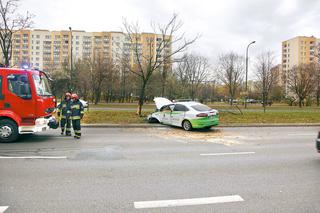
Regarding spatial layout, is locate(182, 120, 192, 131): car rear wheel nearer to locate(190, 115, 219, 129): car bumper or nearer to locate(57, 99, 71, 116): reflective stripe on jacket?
locate(190, 115, 219, 129): car bumper

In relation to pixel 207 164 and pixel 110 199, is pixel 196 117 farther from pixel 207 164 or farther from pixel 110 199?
pixel 110 199

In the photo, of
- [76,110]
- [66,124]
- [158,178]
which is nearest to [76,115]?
[76,110]

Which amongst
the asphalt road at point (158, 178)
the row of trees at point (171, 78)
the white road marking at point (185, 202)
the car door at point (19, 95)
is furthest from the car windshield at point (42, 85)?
the row of trees at point (171, 78)

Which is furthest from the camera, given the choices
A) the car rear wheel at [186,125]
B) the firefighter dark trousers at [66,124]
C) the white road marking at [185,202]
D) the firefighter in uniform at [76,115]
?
the car rear wheel at [186,125]

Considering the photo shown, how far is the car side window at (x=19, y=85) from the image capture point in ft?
25.8

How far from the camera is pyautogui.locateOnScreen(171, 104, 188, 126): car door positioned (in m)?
12.3

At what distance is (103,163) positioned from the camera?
571 centimetres

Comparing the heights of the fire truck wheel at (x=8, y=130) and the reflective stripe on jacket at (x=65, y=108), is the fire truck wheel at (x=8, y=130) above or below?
below

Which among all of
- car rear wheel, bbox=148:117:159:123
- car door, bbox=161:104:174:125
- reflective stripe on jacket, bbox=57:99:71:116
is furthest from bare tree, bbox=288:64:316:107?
reflective stripe on jacket, bbox=57:99:71:116

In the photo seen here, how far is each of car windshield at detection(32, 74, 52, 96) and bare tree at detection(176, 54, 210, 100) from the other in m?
43.6

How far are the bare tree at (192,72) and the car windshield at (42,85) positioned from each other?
4363 centimetres

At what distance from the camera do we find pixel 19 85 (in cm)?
789

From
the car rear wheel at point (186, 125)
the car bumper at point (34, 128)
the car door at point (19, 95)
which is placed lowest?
the car rear wheel at point (186, 125)

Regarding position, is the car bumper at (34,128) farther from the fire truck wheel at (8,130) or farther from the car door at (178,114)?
the car door at (178,114)
